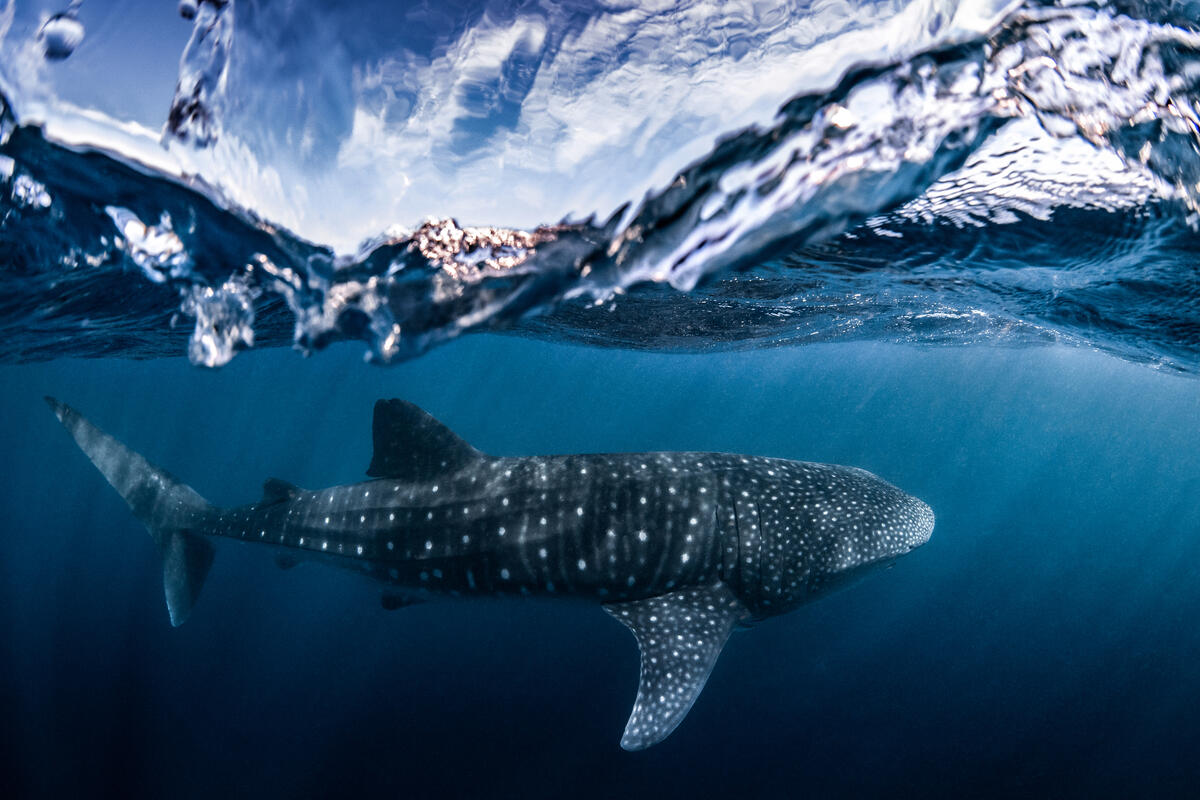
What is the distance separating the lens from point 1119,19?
10.5ft

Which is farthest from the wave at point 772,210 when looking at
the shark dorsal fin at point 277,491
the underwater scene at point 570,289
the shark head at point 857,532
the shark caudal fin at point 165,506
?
the shark head at point 857,532

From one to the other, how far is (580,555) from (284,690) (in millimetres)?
11883

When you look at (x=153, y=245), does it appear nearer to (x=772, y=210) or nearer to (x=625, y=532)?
(x=625, y=532)

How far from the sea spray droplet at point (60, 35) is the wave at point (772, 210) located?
55 centimetres

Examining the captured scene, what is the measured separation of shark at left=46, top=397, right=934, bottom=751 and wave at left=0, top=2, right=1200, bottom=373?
1.79m

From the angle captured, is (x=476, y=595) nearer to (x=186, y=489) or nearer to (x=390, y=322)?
(x=390, y=322)

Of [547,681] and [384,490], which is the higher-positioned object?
[384,490]

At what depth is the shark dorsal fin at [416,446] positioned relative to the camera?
6.72m

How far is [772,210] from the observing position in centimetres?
475

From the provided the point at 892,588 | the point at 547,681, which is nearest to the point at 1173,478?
the point at 892,588

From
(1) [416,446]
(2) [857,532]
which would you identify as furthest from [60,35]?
(2) [857,532]

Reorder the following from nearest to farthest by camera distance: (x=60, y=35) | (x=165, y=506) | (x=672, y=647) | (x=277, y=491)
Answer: (x=60, y=35)
(x=672, y=647)
(x=277, y=491)
(x=165, y=506)

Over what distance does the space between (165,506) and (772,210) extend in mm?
8991

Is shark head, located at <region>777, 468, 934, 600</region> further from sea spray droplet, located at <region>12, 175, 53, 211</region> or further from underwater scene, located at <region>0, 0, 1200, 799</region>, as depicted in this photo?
sea spray droplet, located at <region>12, 175, 53, 211</region>
